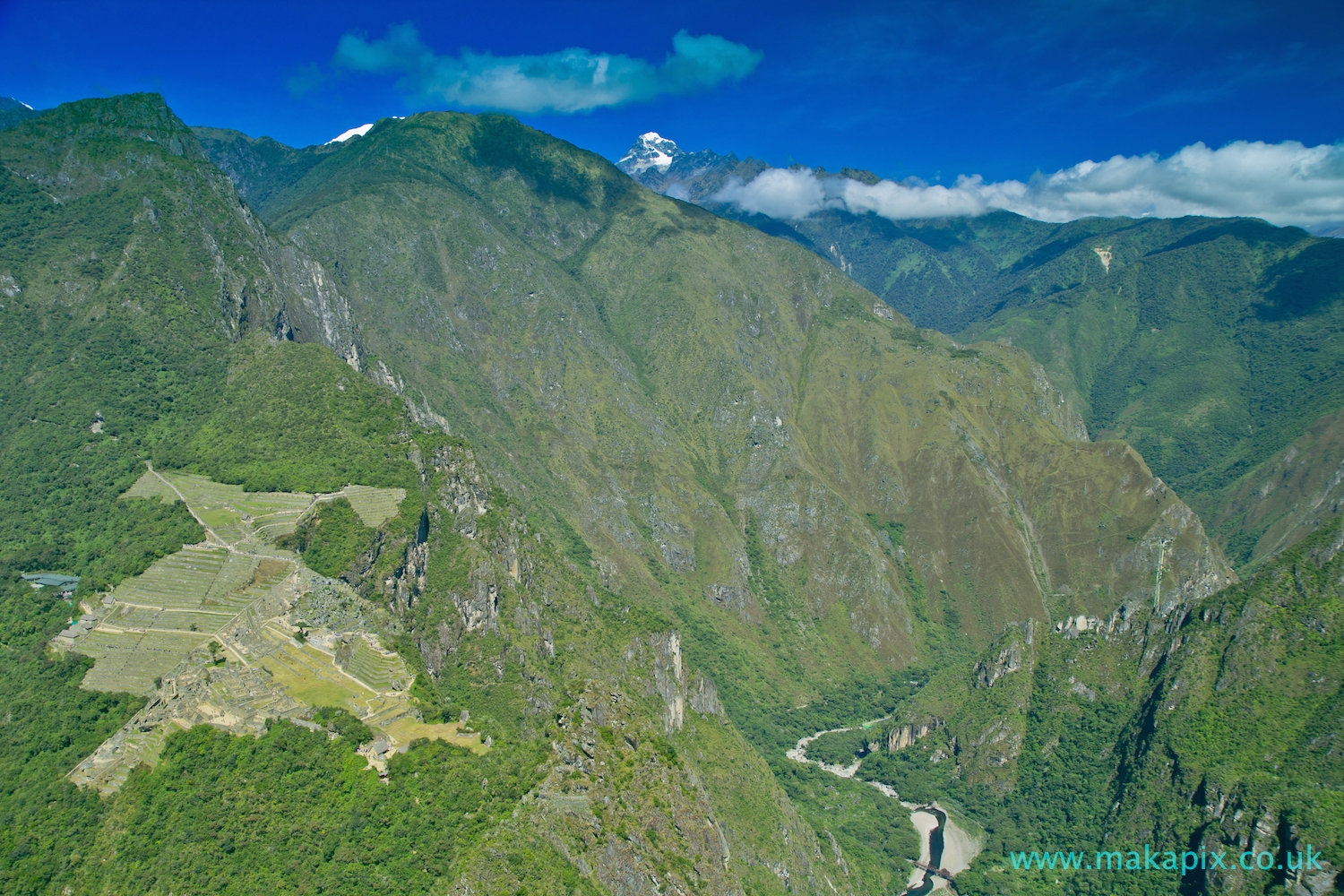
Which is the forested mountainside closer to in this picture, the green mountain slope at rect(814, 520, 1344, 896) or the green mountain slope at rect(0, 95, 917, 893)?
the green mountain slope at rect(0, 95, 917, 893)

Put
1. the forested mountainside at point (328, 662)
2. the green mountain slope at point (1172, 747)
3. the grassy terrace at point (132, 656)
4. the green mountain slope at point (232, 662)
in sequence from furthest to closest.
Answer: the green mountain slope at point (1172, 747) → the grassy terrace at point (132, 656) → the forested mountainside at point (328, 662) → the green mountain slope at point (232, 662)

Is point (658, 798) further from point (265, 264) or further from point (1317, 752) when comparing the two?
point (265, 264)

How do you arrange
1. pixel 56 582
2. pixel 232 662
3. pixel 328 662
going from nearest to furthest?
pixel 232 662, pixel 328 662, pixel 56 582

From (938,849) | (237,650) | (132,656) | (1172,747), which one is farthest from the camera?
(938,849)

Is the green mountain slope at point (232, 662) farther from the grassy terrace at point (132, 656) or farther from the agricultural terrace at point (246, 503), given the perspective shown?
the agricultural terrace at point (246, 503)

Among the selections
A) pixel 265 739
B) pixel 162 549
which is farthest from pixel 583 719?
pixel 162 549

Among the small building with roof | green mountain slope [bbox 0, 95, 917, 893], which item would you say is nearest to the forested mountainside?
green mountain slope [bbox 0, 95, 917, 893]

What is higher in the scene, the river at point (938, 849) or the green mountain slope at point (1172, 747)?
the green mountain slope at point (1172, 747)

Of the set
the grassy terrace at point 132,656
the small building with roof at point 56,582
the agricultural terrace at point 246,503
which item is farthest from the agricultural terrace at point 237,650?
the small building with roof at point 56,582

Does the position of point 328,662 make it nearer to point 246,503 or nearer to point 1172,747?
point 246,503

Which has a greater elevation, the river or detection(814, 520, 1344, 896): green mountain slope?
detection(814, 520, 1344, 896): green mountain slope

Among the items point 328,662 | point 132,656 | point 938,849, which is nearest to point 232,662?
point 328,662
